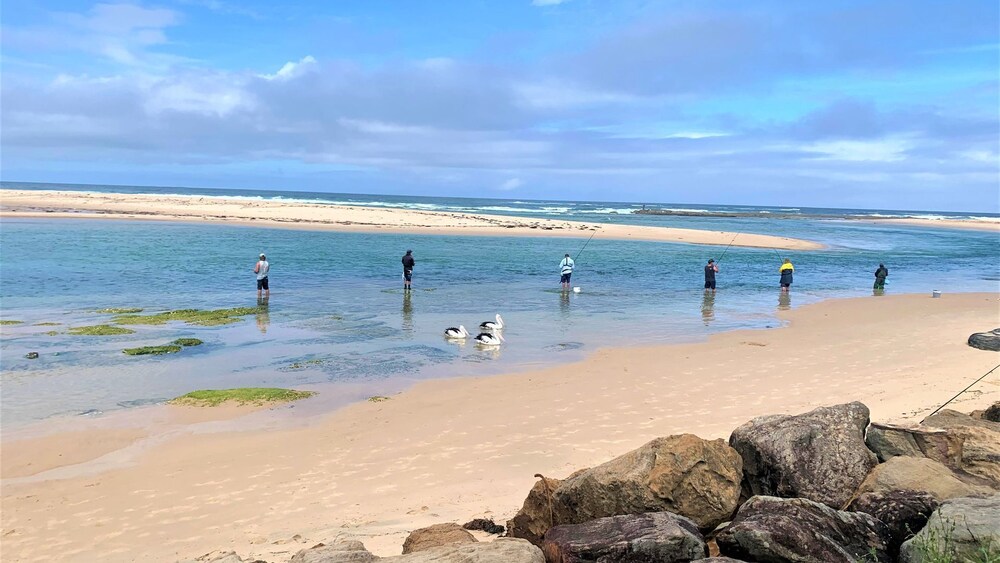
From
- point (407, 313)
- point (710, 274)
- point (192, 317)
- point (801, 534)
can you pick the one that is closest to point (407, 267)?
point (407, 313)

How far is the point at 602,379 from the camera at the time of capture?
12602 millimetres

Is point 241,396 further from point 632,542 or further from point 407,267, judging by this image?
point 407,267

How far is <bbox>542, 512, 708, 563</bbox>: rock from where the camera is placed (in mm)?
4762

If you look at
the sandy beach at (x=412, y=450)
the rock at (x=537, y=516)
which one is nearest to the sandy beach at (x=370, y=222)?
the sandy beach at (x=412, y=450)

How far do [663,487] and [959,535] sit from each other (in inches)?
79.1

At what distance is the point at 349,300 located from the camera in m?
22.6

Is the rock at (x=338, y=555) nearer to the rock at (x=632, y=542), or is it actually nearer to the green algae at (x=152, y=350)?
the rock at (x=632, y=542)

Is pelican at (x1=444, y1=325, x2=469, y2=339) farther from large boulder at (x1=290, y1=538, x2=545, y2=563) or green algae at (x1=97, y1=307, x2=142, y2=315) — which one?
large boulder at (x1=290, y1=538, x2=545, y2=563)

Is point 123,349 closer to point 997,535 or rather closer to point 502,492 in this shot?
point 502,492

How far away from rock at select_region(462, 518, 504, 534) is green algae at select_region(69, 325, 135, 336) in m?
13.1

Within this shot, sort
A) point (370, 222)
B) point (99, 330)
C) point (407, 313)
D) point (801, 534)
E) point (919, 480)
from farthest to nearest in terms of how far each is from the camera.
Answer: point (370, 222) < point (407, 313) < point (99, 330) < point (919, 480) < point (801, 534)

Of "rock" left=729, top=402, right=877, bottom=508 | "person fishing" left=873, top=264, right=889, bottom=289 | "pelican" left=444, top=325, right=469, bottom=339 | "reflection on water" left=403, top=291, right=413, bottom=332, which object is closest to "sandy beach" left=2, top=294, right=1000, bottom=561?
"rock" left=729, top=402, right=877, bottom=508

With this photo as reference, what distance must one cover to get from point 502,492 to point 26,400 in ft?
27.8

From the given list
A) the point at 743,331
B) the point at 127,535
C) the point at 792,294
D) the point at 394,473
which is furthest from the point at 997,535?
the point at 792,294
